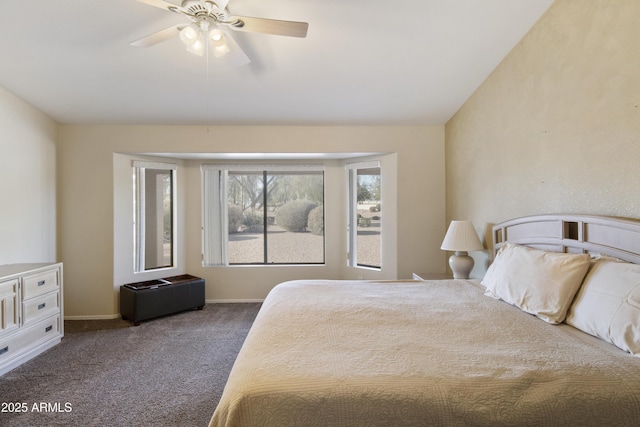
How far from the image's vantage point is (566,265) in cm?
174

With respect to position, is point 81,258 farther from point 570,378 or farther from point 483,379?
point 570,378

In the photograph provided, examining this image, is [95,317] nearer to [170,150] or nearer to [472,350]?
[170,150]

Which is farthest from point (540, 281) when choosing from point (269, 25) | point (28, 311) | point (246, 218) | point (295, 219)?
point (28, 311)

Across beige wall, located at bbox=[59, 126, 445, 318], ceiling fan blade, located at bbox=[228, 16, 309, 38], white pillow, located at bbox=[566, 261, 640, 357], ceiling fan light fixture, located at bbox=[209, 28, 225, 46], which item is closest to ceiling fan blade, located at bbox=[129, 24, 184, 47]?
ceiling fan light fixture, located at bbox=[209, 28, 225, 46]

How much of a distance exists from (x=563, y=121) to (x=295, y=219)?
3230 mm

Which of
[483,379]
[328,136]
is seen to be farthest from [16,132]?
[483,379]

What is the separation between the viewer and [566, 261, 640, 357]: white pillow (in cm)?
131

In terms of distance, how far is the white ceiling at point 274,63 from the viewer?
225cm

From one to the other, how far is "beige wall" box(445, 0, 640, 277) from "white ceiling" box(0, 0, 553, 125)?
28cm

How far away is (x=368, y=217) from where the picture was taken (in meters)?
4.25

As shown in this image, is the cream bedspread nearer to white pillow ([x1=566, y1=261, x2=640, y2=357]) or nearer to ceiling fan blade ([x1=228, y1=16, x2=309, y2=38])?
white pillow ([x1=566, y1=261, x2=640, y2=357])

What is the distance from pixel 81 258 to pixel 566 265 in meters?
4.75

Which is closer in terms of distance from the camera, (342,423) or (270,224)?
(342,423)

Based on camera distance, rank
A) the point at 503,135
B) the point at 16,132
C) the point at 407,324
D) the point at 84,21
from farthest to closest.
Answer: the point at 16,132 → the point at 503,135 → the point at 84,21 → the point at 407,324
